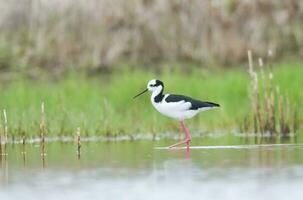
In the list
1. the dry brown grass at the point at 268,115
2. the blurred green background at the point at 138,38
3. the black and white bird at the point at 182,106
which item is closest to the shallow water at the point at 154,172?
the black and white bird at the point at 182,106

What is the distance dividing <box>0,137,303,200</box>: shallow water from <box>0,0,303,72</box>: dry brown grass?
20.0ft

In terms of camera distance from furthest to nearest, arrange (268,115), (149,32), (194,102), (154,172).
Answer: (149,32) < (268,115) < (194,102) < (154,172)

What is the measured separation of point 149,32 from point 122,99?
9.66ft

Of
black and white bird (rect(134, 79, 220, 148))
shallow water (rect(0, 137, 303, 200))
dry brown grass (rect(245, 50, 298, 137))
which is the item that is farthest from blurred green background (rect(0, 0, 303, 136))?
shallow water (rect(0, 137, 303, 200))

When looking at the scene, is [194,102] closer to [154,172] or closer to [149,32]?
[154,172]

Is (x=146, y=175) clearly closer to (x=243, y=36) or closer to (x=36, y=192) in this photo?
(x=36, y=192)

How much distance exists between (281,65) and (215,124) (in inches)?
135

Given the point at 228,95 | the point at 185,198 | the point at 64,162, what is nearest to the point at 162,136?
the point at 228,95

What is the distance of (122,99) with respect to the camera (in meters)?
17.5

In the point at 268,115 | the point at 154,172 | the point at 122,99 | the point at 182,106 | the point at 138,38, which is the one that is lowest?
the point at 154,172

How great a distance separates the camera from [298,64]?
18.7 meters

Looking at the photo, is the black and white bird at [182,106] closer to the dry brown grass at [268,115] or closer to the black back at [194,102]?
the black back at [194,102]

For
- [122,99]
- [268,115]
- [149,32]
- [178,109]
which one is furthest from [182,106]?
[149,32]

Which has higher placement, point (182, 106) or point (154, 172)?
point (182, 106)
